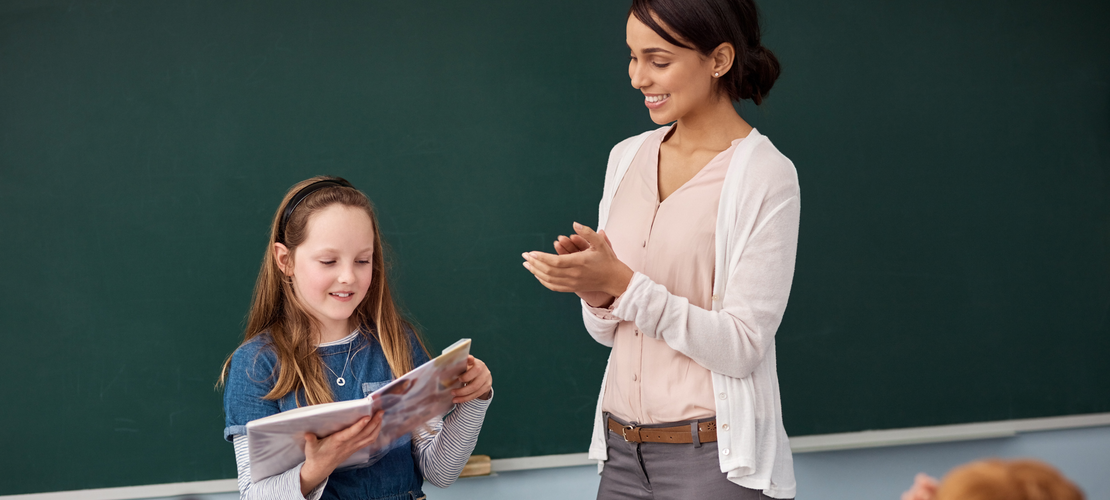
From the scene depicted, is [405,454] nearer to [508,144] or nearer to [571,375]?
[571,375]

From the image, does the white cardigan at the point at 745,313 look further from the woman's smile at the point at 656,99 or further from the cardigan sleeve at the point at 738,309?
the woman's smile at the point at 656,99

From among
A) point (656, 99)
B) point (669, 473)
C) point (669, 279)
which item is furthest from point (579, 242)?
point (669, 473)

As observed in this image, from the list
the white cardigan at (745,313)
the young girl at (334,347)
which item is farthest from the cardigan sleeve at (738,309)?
the young girl at (334,347)

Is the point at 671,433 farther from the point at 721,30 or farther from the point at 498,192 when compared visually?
the point at 498,192

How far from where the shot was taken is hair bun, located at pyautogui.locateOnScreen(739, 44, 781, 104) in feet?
4.47

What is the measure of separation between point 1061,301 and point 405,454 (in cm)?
231

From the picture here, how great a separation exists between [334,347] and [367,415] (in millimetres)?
364

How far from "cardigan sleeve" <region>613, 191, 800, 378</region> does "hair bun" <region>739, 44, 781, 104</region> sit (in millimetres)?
242

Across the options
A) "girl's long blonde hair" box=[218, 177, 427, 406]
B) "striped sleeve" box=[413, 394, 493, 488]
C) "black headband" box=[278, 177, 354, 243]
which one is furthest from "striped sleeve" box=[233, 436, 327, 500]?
"black headband" box=[278, 177, 354, 243]

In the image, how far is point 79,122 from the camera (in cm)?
202

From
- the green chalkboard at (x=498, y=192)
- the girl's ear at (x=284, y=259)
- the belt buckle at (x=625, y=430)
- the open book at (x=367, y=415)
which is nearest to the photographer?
the open book at (x=367, y=415)

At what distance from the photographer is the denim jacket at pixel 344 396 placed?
1312 millimetres

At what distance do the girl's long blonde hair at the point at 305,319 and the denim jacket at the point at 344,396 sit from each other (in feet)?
0.06

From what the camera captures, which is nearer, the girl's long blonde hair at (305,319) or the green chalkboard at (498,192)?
the girl's long blonde hair at (305,319)
